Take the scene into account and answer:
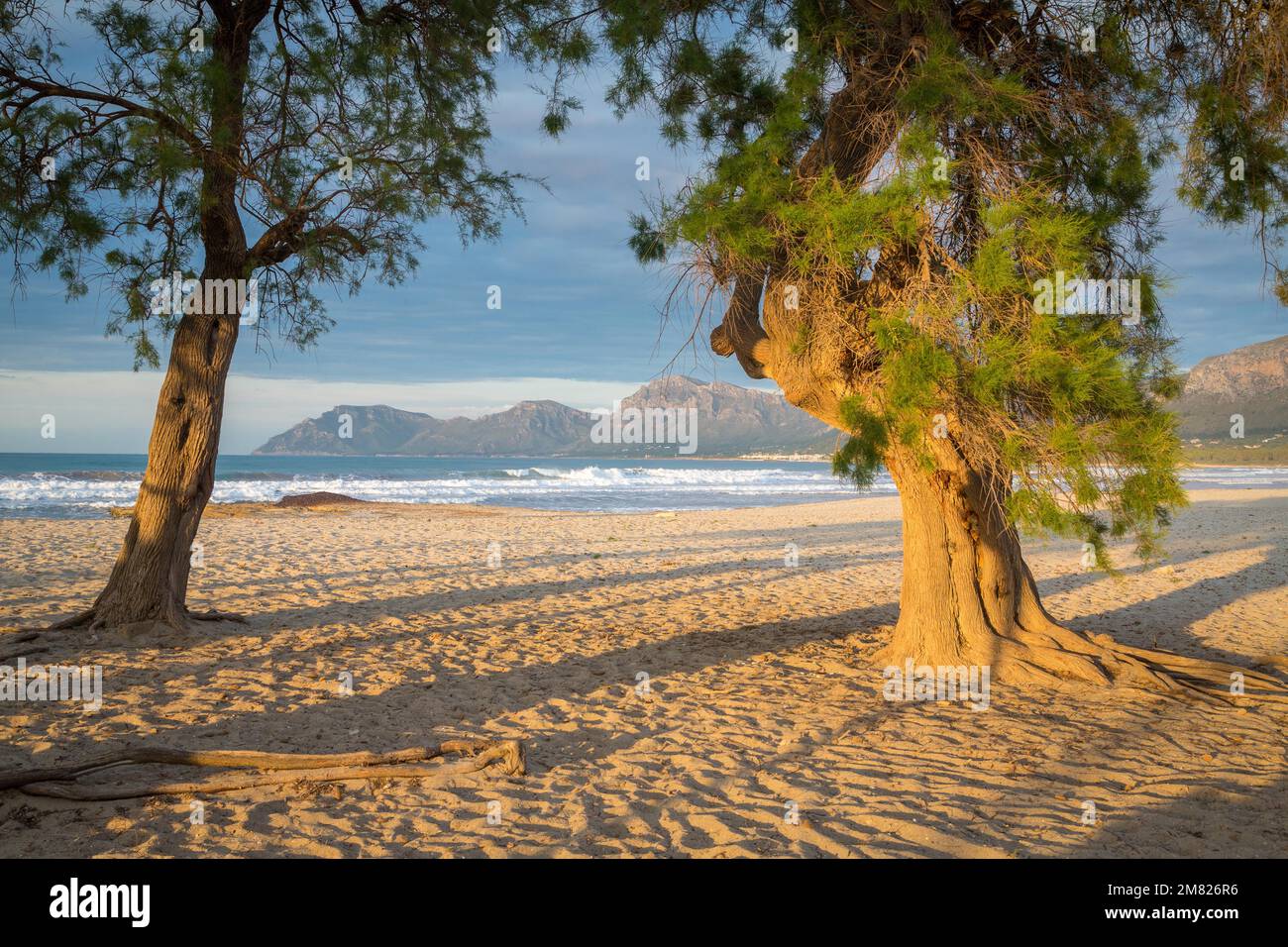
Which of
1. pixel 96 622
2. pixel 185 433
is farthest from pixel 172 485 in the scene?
pixel 96 622

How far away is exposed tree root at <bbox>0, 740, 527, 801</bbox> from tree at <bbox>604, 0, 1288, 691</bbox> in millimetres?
3519

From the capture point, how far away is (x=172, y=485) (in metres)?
7.58

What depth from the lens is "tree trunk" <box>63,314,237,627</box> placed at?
7535 millimetres

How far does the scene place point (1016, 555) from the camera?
741cm

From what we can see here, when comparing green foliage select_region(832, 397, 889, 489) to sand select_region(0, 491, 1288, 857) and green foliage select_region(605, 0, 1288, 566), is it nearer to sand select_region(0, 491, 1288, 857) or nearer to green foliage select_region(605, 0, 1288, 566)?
green foliage select_region(605, 0, 1288, 566)

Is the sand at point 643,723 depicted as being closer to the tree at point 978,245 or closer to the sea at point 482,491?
the tree at point 978,245

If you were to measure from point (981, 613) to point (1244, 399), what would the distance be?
Result: 115199 mm

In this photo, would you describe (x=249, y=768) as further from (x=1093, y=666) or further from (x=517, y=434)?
(x=517, y=434)

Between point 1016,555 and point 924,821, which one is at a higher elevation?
point 1016,555

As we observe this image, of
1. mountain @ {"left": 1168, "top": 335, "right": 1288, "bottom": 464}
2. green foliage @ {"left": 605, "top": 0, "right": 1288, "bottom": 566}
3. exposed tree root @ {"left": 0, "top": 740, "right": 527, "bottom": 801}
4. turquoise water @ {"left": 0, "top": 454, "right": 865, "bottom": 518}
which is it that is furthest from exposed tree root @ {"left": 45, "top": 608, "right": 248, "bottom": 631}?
mountain @ {"left": 1168, "top": 335, "right": 1288, "bottom": 464}

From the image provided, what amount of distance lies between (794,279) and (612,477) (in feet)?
157

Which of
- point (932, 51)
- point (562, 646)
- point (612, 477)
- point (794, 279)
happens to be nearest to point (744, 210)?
point (794, 279)

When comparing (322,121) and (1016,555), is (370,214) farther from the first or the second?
(1016,555)
